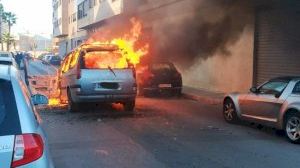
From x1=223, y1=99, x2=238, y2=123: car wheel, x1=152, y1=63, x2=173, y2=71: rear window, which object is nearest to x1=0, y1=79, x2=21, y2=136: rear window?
x1=223, y1=99, x2=238, y2=123: car wheel

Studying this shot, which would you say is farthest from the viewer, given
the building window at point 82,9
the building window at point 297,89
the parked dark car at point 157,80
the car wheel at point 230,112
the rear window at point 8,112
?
the building window at point 82,9

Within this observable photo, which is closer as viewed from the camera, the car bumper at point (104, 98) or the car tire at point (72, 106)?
the car bumper at point (104, 98)

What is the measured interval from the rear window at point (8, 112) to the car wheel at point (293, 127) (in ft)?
21.1

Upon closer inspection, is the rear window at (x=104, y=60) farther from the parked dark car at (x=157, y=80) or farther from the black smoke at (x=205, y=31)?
the black smoke at (x=205, y=31)

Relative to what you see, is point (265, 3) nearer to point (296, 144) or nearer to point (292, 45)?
point (292, 45)

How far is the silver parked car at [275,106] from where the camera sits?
29.9 ft

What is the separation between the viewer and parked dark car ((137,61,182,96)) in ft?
59.5

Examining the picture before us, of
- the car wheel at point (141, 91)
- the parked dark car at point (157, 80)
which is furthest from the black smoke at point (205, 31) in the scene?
the car wheel at point (141, 91)

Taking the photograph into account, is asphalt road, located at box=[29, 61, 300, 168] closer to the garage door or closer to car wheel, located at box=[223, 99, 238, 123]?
car wheel, located at box=[223, 99, 238, 123]

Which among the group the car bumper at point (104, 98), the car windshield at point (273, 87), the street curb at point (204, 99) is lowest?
the street curb at point (204, 99)

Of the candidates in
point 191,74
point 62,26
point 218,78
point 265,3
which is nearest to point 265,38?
point 265,3

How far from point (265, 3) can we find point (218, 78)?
15.5 feet

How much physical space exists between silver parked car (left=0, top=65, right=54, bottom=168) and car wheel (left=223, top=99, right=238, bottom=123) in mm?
7925

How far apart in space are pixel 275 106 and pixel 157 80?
880 cm
